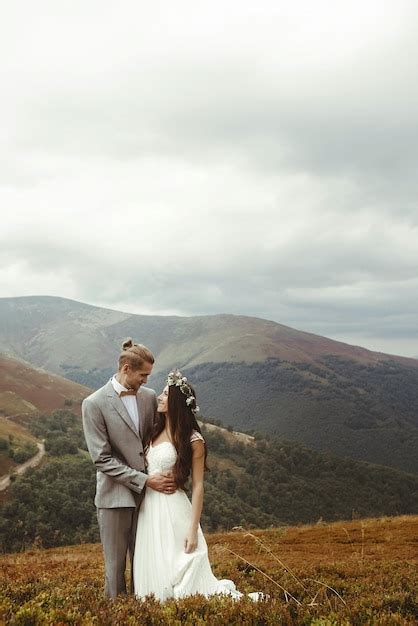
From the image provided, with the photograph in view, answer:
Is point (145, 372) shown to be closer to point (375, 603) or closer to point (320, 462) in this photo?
point (375, 603)

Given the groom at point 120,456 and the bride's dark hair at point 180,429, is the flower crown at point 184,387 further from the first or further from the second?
the groom at point 120,456

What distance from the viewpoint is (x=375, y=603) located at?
4852mm

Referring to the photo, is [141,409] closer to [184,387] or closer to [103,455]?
[184,387]

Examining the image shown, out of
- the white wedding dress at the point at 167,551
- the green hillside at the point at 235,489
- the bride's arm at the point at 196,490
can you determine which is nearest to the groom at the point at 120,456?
the white wedding dress at the point at 167,551

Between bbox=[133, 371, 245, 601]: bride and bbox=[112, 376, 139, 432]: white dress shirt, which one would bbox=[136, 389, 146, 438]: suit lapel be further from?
bbox=[133, 371, 245, 601]: bride

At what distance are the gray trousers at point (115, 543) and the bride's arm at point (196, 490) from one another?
71 cm

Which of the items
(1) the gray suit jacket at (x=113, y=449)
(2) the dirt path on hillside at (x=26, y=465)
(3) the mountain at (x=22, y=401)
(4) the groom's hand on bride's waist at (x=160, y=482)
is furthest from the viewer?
(3) the mountain at (x=22, y=401)

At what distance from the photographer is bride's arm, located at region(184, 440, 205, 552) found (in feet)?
18.3

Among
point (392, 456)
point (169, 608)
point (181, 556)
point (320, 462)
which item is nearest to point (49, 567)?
point (181, 556)

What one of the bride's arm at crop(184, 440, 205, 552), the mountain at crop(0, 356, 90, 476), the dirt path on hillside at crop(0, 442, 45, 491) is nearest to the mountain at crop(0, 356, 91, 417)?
the mountain at crop(0, 356, 90, 476)

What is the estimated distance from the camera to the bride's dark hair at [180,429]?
5.70m

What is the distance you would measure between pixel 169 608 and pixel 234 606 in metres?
0.54

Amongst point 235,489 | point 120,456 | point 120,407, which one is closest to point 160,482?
point 120,456

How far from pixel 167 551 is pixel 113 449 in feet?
4.15
